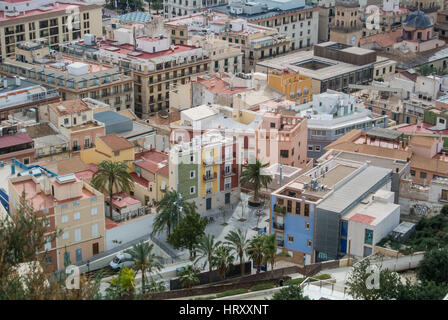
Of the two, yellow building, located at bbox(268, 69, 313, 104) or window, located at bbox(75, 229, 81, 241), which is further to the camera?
yellow building, located at bbox(268, 69, 313, 104)

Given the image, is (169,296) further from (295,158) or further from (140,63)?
(140,63)

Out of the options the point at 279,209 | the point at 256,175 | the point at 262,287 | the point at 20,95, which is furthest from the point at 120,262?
the point at 20,95

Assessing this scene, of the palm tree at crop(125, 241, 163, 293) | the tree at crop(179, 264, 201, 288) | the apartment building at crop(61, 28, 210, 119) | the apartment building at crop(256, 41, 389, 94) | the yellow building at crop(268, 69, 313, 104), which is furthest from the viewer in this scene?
the apartment building at crop(256, 41, 389, 94)

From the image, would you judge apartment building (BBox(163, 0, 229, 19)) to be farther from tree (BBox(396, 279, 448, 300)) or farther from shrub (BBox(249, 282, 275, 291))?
tree (BBox(396, 279, 448, 300))

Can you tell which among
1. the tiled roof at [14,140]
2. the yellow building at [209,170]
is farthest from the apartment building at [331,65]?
the tiled roof at [14,140]

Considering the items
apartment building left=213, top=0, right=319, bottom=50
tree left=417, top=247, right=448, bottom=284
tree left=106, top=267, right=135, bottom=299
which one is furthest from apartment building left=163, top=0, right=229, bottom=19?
tree left=417, top=247, right=448, bottom=284
